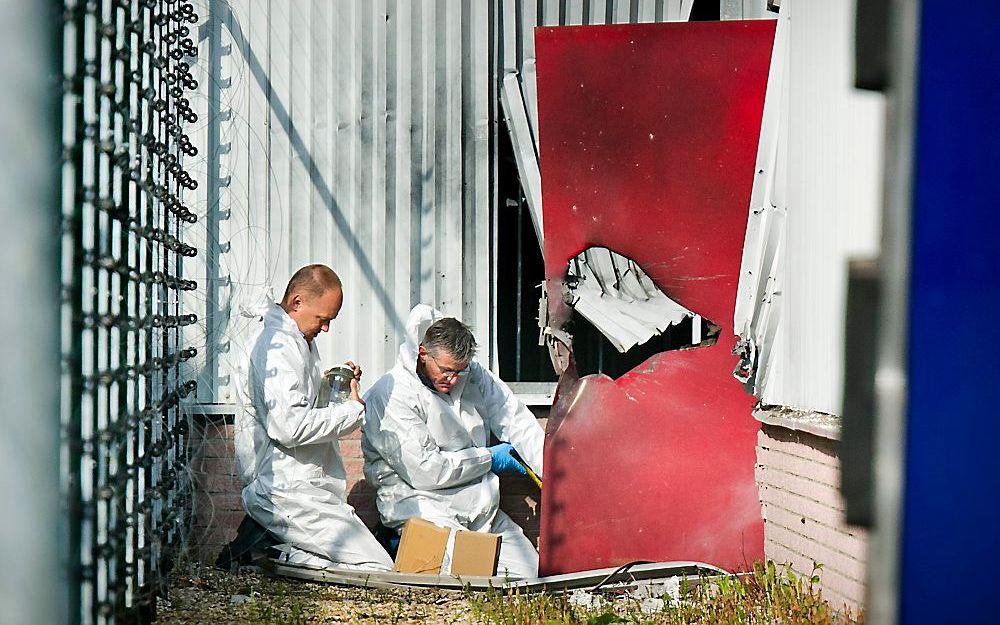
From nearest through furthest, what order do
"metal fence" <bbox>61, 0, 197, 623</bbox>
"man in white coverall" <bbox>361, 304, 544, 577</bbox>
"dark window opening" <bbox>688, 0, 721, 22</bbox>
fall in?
"metal fence" <bbox>61, 0, 197, 623</bbox>
"man in white coverall" <bbox>361, 304, 544, 577</bbox>
"dark window opening" <bbox>688, 0, 721, 22</bbox>

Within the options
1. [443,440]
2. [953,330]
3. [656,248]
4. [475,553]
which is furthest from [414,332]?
[953,330]

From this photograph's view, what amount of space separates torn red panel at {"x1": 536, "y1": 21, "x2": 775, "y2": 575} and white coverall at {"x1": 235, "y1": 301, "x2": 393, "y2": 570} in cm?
107

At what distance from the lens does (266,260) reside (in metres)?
6.39

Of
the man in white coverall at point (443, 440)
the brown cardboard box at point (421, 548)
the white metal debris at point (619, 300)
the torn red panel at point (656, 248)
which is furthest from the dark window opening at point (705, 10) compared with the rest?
the brown cardboard box at point (421, 548)

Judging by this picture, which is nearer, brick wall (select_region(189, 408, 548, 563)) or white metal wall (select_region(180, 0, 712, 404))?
brick wall (select_region(189, 408, 548, 563))

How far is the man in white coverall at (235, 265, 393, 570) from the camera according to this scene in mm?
5500

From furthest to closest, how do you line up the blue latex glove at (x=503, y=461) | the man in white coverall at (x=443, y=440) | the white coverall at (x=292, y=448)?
1. the blue latex glove at (x=503, y=461)
2. the man in white coverall at (x=443, y=440)
3. the white coverall at (x=292, y=448)

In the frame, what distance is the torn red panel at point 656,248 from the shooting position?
533cm

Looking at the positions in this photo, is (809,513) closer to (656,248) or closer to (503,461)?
(656,248)

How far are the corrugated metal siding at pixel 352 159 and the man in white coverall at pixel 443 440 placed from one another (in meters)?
0.44

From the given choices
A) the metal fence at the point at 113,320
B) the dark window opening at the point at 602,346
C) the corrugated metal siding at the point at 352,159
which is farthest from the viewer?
the dark window opening at the point at 602,346

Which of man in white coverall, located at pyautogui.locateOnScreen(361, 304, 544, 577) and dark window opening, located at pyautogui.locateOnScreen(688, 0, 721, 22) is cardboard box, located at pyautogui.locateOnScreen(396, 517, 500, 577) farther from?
dark window opening, located at pyautogui.locateOnScreen(688, 0, 721, 22)

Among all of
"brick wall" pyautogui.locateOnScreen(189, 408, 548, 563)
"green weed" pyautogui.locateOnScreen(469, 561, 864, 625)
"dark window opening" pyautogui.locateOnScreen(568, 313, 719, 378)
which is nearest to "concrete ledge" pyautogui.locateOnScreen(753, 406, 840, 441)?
"green weed" pyautogui.locateOnScreen(469, 561, 864, 625)

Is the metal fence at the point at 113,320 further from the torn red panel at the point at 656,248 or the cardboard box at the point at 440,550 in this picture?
the torn red panel at the point at 656,248
